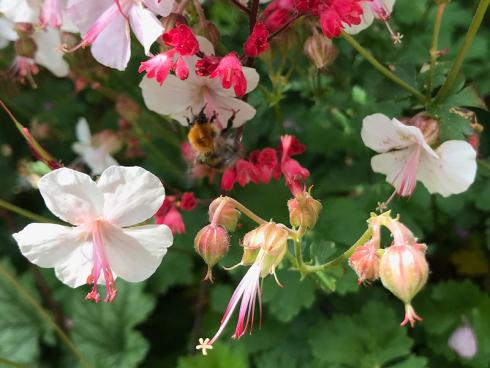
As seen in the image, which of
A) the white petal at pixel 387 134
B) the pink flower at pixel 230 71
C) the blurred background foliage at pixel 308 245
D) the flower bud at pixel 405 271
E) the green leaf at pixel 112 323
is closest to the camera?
the flower bud at pixel 405 271

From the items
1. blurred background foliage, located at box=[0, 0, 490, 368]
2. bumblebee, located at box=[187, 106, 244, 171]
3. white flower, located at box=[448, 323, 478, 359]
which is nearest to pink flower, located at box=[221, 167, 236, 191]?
bumblebee, located at box=[187, 106, 244, 171]

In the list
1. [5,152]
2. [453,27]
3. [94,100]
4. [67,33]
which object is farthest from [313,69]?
[5,152]

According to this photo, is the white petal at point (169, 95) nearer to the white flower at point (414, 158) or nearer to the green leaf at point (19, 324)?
the white flower at point (414, 158)

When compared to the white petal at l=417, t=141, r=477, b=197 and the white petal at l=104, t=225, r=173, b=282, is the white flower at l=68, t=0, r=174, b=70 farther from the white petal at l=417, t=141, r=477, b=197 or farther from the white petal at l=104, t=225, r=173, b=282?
the white petal at l=417, t=141, r=477, b=197

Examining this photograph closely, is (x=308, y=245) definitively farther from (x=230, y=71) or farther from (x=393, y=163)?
(x=230, y=71)

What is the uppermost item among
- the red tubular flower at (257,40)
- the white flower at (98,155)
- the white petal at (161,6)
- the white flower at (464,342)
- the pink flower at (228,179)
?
the white petal at (161,6)

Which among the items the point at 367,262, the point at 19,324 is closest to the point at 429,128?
the point at 367,262

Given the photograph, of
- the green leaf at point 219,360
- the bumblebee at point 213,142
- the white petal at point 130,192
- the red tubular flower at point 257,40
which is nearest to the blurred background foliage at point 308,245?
the green leaf at point 219,360
